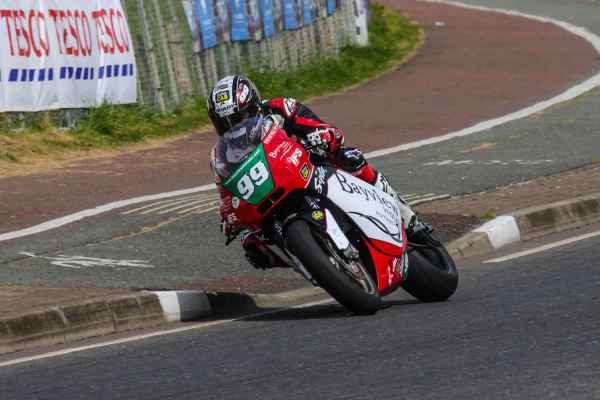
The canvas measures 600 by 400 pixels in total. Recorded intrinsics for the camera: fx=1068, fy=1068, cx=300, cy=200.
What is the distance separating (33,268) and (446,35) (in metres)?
24.8

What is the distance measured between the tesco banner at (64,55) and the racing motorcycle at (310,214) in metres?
7.97

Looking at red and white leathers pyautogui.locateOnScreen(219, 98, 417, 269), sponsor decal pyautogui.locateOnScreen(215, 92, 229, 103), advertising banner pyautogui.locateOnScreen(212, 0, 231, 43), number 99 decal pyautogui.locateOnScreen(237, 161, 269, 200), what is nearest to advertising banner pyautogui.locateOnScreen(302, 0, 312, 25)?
advertising banner pyautogui.locateOnScreen(212, 0, 231, 43)

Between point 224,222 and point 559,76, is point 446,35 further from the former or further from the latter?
point 224,222

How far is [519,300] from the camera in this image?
22.0ft

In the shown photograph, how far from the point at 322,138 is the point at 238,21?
43.7 ft

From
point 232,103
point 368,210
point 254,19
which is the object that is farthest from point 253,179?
point 254,19

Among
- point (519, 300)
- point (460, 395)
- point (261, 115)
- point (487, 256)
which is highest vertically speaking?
point (261, 115)

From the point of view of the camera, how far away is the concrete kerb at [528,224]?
9086 millimetres

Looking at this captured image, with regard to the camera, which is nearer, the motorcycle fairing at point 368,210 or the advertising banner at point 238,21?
the motorcycle fairing at point 368,210

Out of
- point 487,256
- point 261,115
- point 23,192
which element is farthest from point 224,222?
point 23,192

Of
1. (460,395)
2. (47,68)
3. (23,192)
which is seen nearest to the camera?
(460,395)

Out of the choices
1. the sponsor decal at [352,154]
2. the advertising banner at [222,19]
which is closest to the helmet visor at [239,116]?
the sponsor decal at [352,154]

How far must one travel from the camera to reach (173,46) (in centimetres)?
1752

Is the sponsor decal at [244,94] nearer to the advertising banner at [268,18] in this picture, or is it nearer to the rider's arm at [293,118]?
the rider's arm at [293,118]
